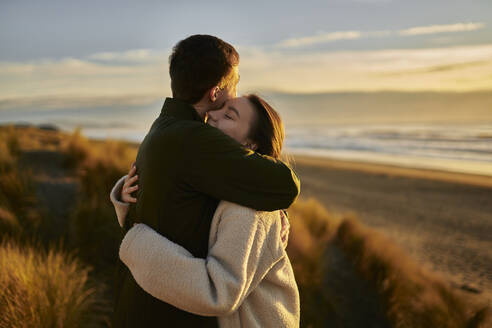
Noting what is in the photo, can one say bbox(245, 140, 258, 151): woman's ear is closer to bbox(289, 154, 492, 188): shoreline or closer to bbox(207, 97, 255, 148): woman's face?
bbox(207, 97, 255, 148): woman's face

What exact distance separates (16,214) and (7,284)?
2.04 metres

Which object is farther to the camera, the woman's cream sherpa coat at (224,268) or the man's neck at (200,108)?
the man's neck at (200,108)

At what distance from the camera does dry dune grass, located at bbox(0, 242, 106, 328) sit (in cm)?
336

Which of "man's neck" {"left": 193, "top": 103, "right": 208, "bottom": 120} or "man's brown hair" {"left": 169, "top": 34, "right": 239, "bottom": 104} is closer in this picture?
"man's brown hair" {"left": 169, "top": 34, "right": 239, "bottom": 104}

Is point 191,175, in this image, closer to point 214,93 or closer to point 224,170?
point 224,170

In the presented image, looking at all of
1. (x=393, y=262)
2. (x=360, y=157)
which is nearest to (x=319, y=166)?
(x=360, y=157)

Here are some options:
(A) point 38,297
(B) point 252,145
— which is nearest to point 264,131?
(B) point 252,145

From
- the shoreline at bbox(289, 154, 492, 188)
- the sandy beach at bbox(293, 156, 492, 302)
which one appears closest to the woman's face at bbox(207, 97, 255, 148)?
the sandy beach at bbox(293, 156, 492, 302)

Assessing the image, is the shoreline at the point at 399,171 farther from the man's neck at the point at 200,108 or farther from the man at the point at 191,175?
the man at the point at 191,175

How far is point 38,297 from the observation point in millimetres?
3494

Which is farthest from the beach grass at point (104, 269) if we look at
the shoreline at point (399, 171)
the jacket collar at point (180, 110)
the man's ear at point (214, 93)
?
the shoreline at point (399, 171)

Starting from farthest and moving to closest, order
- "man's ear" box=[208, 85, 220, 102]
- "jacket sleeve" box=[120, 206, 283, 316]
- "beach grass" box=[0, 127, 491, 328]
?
"beach grass" box=[0, 127, 491, 328] → "man's ear" box=[208, 85, 220, 102] → "jacket sleeve" box=[120, 206, 283, 316]

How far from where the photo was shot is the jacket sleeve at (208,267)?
1.74 meters

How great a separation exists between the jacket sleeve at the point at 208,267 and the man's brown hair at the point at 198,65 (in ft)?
2.12
